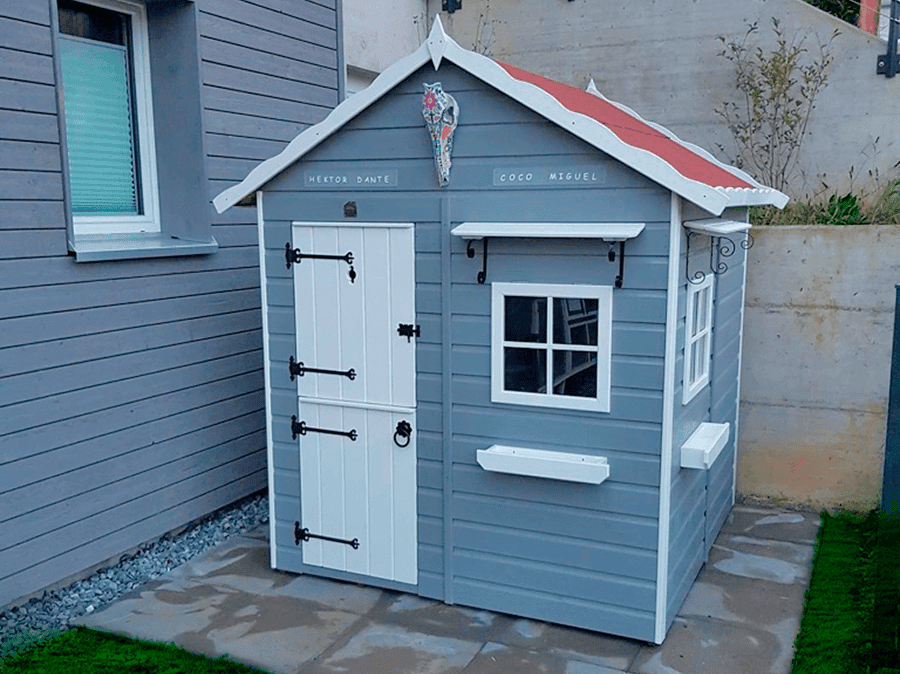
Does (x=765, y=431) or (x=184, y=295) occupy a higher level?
(x=184, y=295)

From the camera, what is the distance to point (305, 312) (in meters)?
4.41

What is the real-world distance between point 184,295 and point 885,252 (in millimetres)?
4451

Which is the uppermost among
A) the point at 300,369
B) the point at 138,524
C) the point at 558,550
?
the point at 300,369

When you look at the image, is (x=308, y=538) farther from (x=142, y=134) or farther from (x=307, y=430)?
(x=142, y=134)

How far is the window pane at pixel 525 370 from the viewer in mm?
3910

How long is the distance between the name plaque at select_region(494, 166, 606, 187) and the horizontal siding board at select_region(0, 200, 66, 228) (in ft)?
7.47

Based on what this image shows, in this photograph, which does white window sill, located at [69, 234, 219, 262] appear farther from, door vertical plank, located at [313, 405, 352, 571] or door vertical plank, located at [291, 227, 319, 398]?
door vertical plank, located at [313, 405, 352, 571]

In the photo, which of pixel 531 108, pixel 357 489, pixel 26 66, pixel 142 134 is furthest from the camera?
pixel 142 134

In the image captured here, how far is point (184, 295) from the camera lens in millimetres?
5047

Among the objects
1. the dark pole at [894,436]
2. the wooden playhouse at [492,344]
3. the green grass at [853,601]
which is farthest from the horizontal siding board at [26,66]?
Result: the dark pole at [894,436]

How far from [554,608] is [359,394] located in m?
1.47

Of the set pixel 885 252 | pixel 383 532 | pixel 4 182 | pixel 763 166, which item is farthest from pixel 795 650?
pixel 763 166

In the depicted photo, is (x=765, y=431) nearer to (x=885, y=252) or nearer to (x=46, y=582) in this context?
(x=885, y=252)

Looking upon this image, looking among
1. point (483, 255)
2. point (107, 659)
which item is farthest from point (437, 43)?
point (107, 659)
